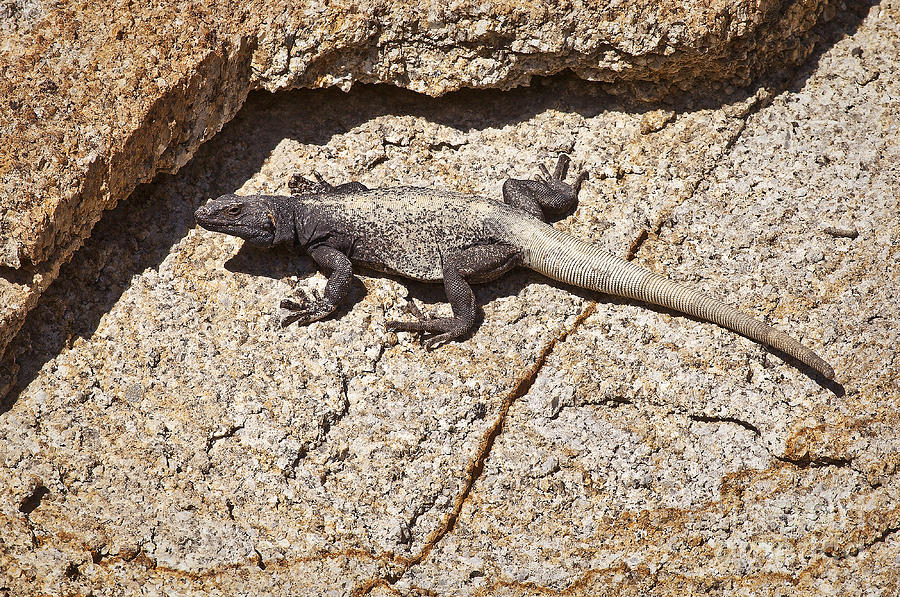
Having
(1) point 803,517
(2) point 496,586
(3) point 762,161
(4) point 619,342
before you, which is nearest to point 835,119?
(3) point 762,161

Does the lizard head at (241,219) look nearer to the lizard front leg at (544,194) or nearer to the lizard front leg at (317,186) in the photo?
the lizard front leg at (317,186)

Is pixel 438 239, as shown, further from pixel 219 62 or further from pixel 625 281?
pixel 219 62

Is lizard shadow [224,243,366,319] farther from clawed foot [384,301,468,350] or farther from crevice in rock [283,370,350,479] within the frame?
crevice in rock [283,370,350,479]

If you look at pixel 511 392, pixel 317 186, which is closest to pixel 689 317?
pixel 511 392

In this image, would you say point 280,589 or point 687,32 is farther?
point 687,32

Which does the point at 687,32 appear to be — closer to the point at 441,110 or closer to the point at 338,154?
the point at 441,110

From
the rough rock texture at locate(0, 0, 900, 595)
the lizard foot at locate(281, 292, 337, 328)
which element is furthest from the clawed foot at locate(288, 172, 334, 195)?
the lizard foot at locate(281, 292, 337, 328)
